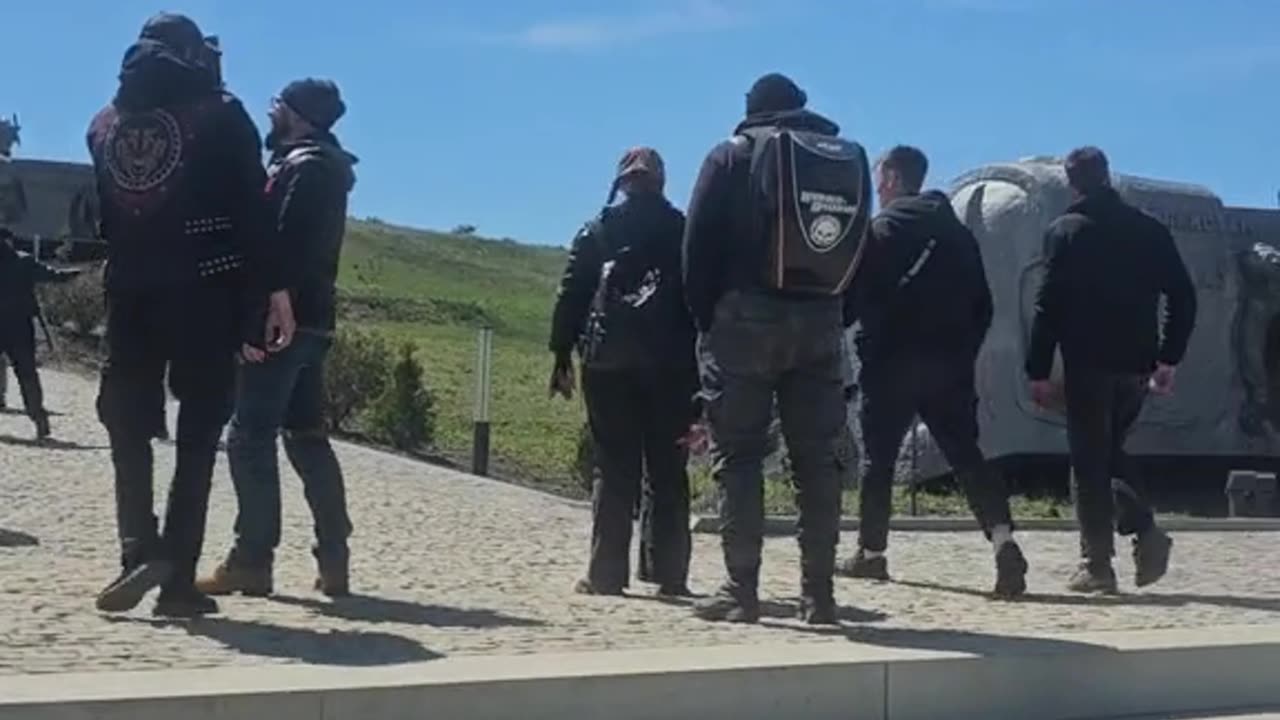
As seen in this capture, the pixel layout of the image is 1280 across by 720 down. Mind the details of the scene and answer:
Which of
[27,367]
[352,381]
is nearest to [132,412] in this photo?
[27,367]

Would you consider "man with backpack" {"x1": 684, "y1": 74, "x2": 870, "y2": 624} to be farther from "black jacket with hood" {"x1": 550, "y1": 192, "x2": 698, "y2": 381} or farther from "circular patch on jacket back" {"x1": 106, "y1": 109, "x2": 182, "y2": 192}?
"circular patch on jacket back" {"x1": 106, "y1": 109, "x2": 182, "y2": 192}

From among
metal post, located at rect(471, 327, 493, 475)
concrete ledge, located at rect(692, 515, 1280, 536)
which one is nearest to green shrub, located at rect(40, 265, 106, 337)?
metal post, located at rect(471, 327, 493, 475)

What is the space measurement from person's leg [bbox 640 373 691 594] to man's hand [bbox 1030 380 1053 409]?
1677 millimetres

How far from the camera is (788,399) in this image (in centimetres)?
743

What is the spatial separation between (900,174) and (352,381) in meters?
13.5

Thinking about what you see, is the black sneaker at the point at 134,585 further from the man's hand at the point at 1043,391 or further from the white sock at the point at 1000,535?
the man's hand at the point at 1043,391

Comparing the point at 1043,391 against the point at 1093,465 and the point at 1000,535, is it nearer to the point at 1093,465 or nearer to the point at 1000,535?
the point at 1093,465

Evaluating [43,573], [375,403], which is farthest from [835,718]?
[375,403]

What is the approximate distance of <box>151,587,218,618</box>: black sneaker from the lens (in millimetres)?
6887

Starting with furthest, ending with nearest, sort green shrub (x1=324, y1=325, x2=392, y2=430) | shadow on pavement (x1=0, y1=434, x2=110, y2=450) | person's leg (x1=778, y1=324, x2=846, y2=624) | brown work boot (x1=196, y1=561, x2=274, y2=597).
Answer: green shrub (x1=324, y1=325, x2=392, y2=430) → shadow on pavement (x1=0, y1=434, x2=110, y2=450) → brown work boot (x1=196, y1=561, x2=274, y2=597) → person's leg (x1=778, y1=324, x2=846, y2=624)

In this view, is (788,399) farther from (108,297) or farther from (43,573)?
(43,573)

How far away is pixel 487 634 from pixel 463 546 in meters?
3.79

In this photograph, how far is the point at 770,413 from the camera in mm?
7402

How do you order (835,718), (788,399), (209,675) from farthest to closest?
(788,399) → (835,718) → (209,675)
